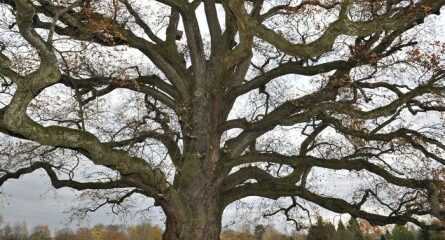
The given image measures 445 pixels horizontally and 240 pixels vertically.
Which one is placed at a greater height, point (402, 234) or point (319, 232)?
point (402, 234)

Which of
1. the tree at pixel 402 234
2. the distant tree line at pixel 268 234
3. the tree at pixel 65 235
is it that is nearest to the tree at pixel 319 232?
the distant tree line at pixel 268 234

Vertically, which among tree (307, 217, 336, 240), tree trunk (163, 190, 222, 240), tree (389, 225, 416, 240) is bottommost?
tree trunk (163, 190, 222, 240)

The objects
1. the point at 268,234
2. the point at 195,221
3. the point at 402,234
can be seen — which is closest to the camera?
the point at 195,221

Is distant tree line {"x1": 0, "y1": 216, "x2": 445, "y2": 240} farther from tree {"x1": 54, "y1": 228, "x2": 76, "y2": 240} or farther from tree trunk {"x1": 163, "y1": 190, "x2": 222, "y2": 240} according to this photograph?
tree trunk {"x1": 163, "y1": 190, "x2": 222, "y2": 240}

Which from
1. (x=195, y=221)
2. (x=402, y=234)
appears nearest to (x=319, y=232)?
(x=195, y=221)

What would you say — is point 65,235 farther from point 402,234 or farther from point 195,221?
point 195,221

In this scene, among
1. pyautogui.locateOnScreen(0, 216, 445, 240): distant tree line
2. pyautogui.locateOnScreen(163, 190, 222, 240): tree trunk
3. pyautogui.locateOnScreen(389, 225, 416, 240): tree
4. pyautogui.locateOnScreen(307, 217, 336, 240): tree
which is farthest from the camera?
pyautogui.locateOnScreen(389, 225, 416, 240): tree

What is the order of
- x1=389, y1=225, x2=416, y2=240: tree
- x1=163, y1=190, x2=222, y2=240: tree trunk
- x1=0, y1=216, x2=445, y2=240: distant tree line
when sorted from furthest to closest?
1. x1=389, y1=225, x2=416, y2=240: tree
2. x1=0, y1=216, x2=445, y2=240: distant tree line
3. x1=163, y1=190, x2=222, y2=240: tree trunk

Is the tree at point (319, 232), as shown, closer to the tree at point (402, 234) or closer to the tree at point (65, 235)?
the tree at point (402, 234)

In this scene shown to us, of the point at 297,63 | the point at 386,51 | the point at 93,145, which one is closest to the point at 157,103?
the point at 297,63

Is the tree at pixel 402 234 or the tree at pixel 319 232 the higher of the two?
the tree at pixel 402 234

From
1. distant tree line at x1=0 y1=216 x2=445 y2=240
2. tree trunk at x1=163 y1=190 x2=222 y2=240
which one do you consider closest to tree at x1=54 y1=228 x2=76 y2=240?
distant tree line at x1=0 y1=216 x2=445 y2=240

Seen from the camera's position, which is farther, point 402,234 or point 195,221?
point 402,234

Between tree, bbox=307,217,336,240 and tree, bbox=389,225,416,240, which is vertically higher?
tree, bbox=389,225,416,240
